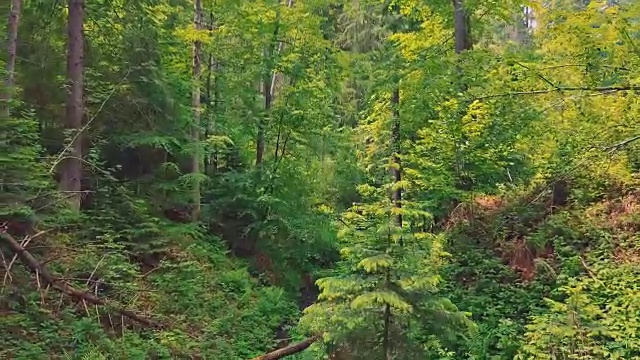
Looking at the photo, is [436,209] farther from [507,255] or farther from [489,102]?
[489,102]

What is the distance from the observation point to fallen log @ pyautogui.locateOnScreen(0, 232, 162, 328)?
6.53m

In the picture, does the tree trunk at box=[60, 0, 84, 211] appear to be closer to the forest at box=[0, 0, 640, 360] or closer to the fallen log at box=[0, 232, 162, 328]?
the forest at box=[0, 0, 640, 360]

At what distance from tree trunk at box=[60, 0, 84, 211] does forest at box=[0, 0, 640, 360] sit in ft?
0.12

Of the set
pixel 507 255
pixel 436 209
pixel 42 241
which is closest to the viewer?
pixel 42 241

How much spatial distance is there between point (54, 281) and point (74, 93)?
368 cm

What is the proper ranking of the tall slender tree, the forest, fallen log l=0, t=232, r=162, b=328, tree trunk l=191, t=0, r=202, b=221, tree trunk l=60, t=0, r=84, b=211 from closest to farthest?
1. the forest
2. fallen log l=0, t=232, r=162, b=328
3. tree trunk l=60, t=0, r=84, b=211
4. tree trunk l=191, t=0, r=202, b=221
5. the tall slender tree

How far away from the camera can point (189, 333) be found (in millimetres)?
8242

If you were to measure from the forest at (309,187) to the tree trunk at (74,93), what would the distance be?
0.04 metres

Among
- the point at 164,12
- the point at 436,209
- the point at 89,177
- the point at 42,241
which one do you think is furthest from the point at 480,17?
the point at 42,241

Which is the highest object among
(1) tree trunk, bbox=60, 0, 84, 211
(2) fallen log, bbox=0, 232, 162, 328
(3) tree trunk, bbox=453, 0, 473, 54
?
(3) tree trunk, bbox=453, 0, 473, 54

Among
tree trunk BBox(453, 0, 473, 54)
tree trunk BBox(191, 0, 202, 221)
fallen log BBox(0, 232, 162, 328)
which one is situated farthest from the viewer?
tree trunk BBox(191, 0, 202, 221)

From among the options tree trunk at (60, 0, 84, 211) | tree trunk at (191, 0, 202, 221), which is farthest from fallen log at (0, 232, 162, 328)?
tree trunk at (191, 0, 202, 221)

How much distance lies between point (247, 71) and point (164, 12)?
8.29 feet

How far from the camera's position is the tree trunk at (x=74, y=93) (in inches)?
358
